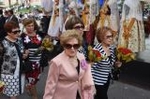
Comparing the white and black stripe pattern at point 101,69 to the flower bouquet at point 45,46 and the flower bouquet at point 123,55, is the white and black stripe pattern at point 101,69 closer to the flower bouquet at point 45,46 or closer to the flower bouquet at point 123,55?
the flower bouquet at point 123,55

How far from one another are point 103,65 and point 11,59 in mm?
1356

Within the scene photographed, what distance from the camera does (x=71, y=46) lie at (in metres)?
3.84

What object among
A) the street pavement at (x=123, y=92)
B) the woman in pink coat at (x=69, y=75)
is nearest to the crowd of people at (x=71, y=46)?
the woman in pink coat at (x=69, y=75)

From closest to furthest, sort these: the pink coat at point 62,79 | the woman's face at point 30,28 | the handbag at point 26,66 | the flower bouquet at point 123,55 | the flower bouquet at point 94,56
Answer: the pink coat at point 62,79
the flower bouquet at point 94,56
the flower bouquet at point 123,55
the handbag at point 26,66
the woman's face at point 30,28

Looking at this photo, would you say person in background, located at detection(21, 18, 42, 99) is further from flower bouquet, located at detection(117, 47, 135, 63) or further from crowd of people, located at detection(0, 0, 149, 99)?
flower bouquet, located at detection(117, 47, 135, 63)

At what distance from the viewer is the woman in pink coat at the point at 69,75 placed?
3768mm

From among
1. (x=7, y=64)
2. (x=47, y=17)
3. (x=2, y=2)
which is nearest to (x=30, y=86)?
(x=7, y=64)

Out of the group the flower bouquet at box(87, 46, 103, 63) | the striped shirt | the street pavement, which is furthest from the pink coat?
the street pavement

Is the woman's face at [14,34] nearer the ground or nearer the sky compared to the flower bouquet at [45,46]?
nearer the sky

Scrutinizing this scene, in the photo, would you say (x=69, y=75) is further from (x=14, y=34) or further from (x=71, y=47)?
(x=14, y=34)

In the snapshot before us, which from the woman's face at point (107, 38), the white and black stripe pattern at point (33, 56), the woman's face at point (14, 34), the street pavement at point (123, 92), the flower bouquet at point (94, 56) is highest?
the woman's face at point (14, 34)

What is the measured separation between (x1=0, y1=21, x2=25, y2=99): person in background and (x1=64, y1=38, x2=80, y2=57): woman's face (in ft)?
5.40

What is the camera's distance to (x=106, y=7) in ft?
23.0

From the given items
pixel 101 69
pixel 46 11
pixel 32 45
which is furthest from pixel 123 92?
pixel 46 11
